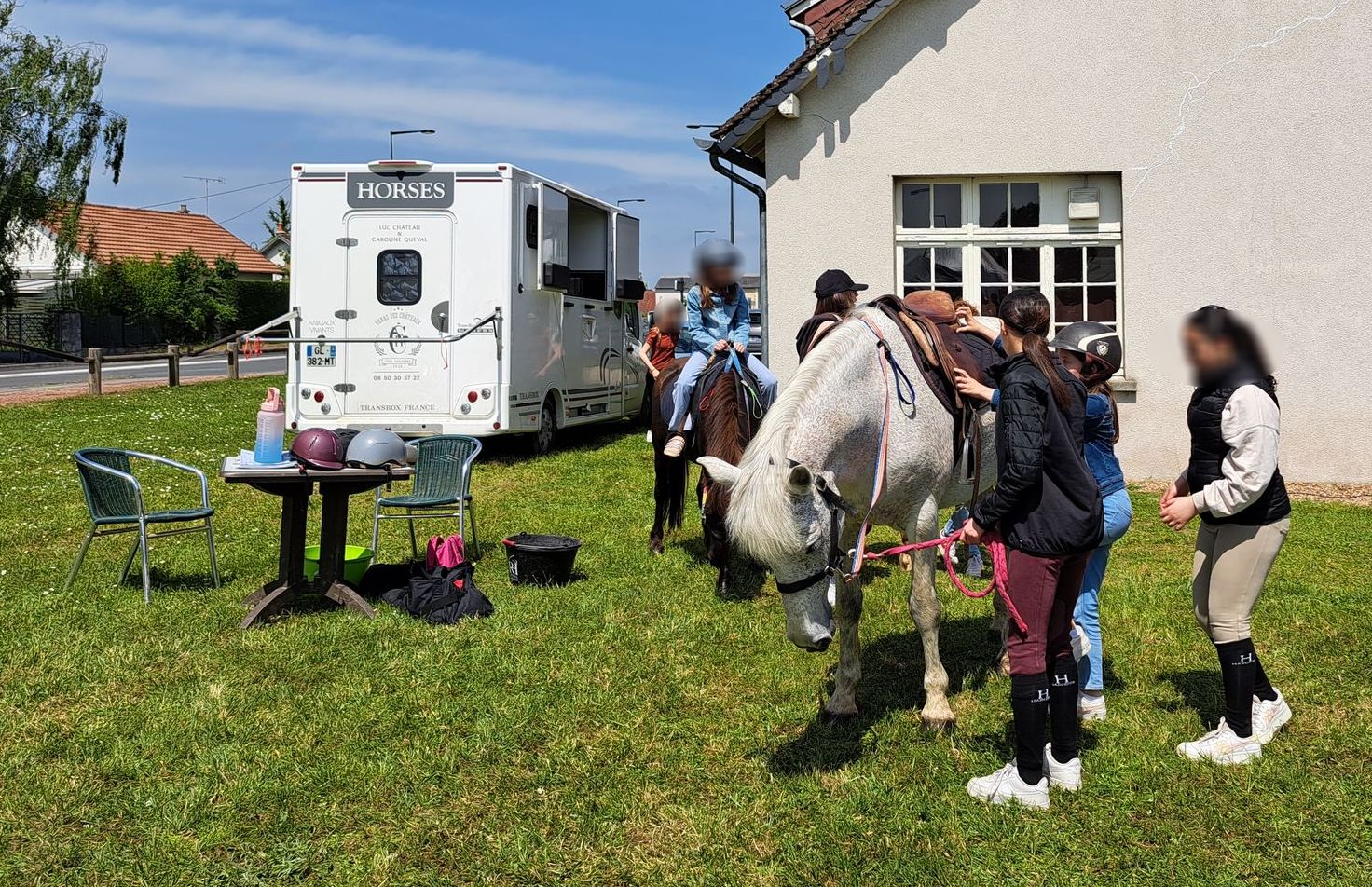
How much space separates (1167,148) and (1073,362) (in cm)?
763

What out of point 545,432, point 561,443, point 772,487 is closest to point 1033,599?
point 772,487

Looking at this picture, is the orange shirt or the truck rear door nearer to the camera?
the orange shirt

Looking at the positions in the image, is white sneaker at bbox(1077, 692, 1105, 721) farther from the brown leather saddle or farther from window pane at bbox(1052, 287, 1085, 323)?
window pane at bbox(1052, 287, 1085, 323)

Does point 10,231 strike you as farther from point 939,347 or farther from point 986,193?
point 939,347

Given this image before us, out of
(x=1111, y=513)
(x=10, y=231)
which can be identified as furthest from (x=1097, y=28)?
(x=10, y=231)

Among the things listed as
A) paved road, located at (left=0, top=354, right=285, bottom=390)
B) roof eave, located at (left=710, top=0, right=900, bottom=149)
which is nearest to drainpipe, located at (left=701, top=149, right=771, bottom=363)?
roof eave, located at (left=710, top=0, right=900, bottom=149)

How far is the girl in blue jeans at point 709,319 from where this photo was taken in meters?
7.71

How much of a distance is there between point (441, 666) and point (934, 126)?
7927 millimetres

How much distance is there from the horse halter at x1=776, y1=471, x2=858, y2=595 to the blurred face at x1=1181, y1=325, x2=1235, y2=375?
1.45 meters

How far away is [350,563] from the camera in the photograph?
7359mm

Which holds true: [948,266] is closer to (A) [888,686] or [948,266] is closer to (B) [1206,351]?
(A) [888,686]

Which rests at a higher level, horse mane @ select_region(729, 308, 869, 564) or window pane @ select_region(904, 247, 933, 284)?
window pane @ select_region(904, 247, 933, 284)

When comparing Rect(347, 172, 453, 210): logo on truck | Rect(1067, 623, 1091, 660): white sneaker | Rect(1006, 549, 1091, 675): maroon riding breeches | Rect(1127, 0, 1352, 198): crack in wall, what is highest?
Rect(1127, 0, 1352, 198): crack in wall

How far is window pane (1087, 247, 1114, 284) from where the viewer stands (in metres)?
11.5
